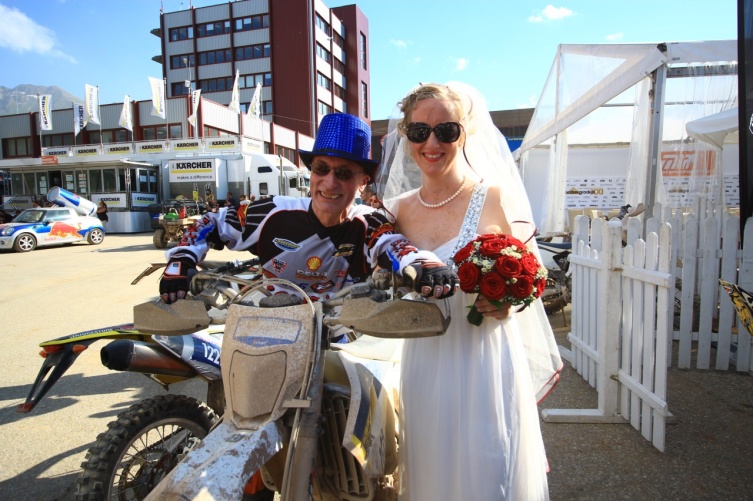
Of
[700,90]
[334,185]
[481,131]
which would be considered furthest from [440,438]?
[700,90]

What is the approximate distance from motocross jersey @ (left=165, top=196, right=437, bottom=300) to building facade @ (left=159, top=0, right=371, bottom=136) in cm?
3980

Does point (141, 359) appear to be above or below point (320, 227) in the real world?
below

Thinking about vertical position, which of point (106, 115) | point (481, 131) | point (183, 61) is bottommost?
point (481, 131)

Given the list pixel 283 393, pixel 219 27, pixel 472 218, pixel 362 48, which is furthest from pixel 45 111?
pixel 283 393

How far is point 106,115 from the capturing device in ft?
110

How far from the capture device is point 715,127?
5508 millimetres

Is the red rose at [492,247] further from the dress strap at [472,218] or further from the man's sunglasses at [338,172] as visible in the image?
the man's sunglasses at [338,172]

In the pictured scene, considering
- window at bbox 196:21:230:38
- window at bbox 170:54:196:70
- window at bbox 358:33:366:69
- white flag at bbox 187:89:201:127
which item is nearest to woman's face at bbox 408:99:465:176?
white flag at bbox 187:89:201:127

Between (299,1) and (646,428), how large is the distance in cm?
4312

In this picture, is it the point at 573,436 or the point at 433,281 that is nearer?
the point at 433,281

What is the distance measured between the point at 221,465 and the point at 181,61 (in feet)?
160

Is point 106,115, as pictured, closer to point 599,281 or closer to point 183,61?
point 183,61

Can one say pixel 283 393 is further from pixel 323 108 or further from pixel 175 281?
pixel 323 108

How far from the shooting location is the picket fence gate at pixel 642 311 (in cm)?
289
